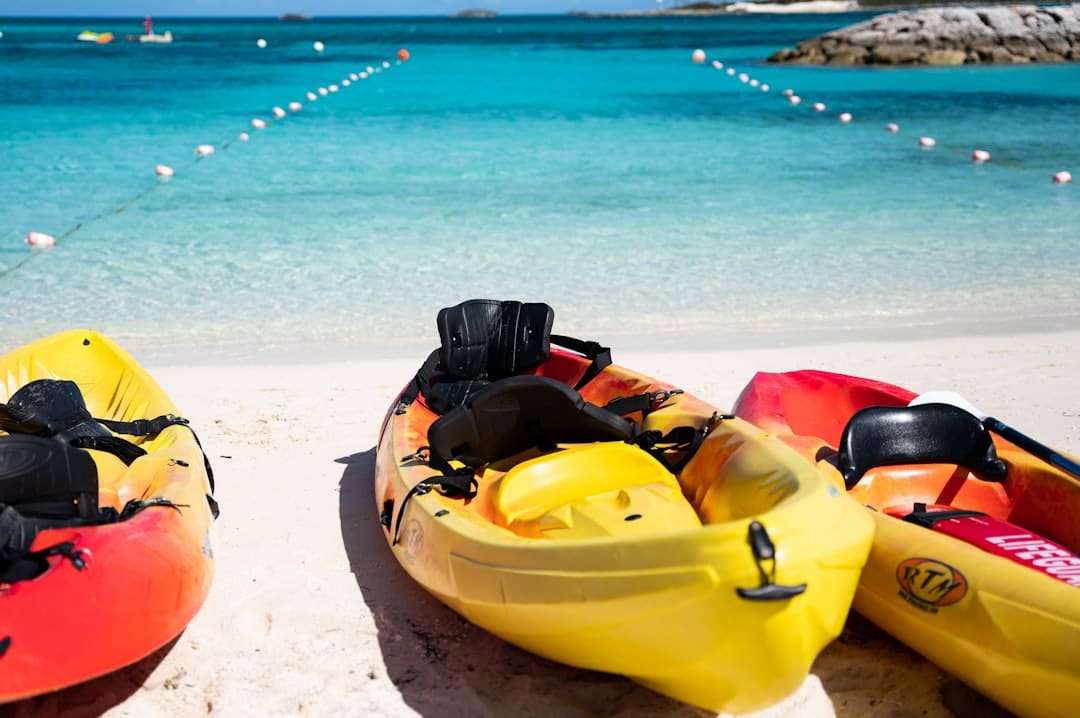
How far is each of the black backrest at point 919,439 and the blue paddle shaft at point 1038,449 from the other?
4cm

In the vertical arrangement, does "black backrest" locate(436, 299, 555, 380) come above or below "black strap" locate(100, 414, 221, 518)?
above

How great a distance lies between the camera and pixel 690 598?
2678 millimetres

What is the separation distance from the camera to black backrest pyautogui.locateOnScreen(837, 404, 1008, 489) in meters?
3.96

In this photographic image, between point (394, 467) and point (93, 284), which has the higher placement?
point (394, 467)

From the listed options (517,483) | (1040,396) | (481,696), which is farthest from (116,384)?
(1040,396)

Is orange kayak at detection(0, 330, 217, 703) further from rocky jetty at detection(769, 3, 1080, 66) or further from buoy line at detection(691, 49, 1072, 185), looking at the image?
rocky jetty at detection(769, 3, 1080, 66)

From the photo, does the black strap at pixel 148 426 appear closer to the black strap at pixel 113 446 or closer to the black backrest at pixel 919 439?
the black strap at pixel 113 446

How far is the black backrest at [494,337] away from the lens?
4.82m

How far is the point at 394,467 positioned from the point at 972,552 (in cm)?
200

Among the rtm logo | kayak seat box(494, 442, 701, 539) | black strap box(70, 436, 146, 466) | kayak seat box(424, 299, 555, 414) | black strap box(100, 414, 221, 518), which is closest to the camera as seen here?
the rtm logo

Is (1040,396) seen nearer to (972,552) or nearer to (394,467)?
(972,552)

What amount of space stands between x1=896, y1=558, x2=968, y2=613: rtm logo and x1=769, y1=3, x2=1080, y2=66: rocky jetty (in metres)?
28.7

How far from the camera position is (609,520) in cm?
344

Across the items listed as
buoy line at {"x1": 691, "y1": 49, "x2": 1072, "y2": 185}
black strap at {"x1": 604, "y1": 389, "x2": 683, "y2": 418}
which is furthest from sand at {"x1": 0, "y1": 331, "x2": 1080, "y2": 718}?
Answer: buoy line at {"x1": 691, "y1": 49, "x2": 1072, "y2": 185}
